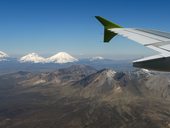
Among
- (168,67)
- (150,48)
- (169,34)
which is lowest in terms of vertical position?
(168,67)

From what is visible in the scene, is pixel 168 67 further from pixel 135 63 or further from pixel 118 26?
pixel 118 26

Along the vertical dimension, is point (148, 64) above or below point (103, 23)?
below

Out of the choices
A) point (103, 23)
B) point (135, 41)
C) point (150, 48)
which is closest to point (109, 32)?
point (103, 23)

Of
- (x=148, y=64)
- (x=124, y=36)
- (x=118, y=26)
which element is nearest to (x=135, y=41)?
(x=124, y=36)

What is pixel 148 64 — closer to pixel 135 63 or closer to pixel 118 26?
pixel 135 63

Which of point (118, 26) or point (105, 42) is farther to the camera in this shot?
point (118, 26)

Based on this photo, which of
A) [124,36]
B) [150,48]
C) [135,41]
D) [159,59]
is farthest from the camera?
[124,36]

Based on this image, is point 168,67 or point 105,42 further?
point 105,42

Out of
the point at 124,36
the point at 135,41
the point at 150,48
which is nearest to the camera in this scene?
the point at 150,48

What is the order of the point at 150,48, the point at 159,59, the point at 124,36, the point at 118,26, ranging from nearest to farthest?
the point at 159,59
the point at 150,48
the point at 124,36
the point at 118,26
